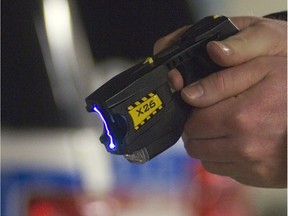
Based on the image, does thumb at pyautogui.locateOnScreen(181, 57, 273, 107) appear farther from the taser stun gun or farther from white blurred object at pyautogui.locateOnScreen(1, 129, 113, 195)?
white blurred object at pyautogui.locateOnScreen(1, 129, 113, 195)

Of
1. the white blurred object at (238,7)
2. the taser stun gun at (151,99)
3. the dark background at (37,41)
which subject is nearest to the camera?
the taser stun gun at (151,99)

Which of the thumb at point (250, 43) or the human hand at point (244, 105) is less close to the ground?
the thumb at point (250, 43)

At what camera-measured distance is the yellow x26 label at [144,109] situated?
0.48 meters

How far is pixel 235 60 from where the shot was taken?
508 millimetres

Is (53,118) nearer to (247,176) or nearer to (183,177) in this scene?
(183,177)

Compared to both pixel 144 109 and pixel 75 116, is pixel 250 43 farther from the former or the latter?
pixel 75 116

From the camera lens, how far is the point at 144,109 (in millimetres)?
483

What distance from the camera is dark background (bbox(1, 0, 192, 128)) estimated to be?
980mm

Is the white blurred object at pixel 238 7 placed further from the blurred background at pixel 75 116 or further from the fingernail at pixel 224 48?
the fingernail at pixel 224 48

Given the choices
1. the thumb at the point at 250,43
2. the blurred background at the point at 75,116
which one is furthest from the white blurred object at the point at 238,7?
Result: the thumb at the point at 250,43

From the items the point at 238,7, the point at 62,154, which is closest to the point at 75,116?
the point at 62,154

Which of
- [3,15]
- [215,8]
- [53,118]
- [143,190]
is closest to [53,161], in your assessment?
[53,118]

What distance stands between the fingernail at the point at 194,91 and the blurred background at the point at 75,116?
1.86 feet

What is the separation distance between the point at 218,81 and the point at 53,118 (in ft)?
2.08
